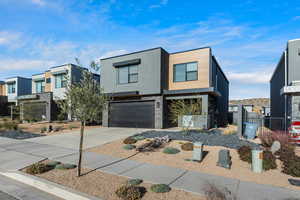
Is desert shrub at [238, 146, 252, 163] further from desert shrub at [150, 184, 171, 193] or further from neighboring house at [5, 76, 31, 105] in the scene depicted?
neighboring house at [5, 76, 31, 105]

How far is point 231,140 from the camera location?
945 centimetres

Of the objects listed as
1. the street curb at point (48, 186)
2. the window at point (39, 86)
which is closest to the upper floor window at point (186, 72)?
the street curb at point (48, 186)

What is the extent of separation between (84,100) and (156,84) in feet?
34.0

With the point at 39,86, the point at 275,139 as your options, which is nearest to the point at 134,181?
the point at 275,139

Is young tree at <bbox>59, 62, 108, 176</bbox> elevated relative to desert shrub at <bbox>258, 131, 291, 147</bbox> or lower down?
elevated

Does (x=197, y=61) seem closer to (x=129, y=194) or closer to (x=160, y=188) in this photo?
(x=160, y=188)

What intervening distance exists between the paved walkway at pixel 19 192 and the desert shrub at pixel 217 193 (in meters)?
3.83

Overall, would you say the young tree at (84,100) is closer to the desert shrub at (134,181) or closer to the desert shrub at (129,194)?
the desert shrub at (134,181)

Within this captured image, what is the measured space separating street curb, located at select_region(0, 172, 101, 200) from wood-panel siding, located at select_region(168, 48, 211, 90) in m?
12.5

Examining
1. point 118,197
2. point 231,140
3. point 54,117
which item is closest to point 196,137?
point 231,140

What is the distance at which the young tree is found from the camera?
525 centimetres

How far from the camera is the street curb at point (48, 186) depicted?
4.14 m

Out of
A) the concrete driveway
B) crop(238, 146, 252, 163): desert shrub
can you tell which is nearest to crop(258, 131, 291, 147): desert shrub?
crop(238, 146, 252, 163): desert shrub

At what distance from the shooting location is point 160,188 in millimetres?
4434
